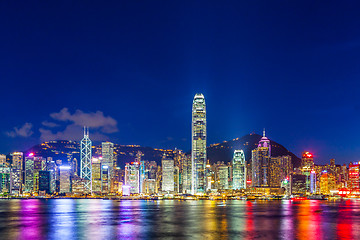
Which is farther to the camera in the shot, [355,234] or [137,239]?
[355,234]

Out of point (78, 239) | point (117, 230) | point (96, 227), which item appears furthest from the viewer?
point (96, 227)

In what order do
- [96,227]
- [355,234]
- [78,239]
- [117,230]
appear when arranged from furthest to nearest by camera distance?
[96,227] → [117,230] → [355,234] → [78,239]

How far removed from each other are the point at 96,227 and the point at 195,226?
59.3 feet

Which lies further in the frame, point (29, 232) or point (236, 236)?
point (29, 232)

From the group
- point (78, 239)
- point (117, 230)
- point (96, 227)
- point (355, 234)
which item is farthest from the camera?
point (96, 227)

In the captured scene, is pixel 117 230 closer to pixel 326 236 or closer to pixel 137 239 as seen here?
pixel 137 239

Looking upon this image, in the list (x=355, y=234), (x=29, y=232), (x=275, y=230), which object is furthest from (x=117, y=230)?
(x=355, y=234)

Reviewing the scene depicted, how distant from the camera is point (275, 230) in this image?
7969 cm

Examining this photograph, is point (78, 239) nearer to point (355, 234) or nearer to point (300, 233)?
point (300, 233)

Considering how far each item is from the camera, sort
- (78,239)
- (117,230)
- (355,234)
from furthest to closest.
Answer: (117,230), (355,234), (78,239)

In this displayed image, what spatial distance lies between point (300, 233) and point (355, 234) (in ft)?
27.7

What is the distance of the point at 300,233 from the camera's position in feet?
248

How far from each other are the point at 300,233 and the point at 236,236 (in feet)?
40.5

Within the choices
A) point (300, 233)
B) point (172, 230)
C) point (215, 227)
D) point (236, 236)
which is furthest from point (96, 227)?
point (300, 233)
